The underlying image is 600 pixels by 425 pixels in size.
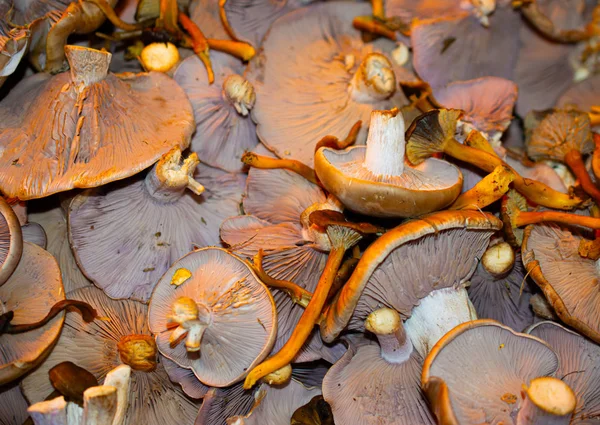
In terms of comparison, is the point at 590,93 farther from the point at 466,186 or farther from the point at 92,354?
the point at 92,354

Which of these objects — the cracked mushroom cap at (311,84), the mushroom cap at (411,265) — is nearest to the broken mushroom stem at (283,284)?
the mushroom cap at (411,265)

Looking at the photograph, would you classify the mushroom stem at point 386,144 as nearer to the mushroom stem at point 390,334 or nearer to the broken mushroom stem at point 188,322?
the mushroom stem at point 390,334

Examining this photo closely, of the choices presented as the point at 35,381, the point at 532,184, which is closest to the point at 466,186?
the point at 532,184

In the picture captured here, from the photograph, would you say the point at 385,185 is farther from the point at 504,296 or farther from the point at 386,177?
the point at 504,296

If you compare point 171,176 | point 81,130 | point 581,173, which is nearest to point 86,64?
point 81,130

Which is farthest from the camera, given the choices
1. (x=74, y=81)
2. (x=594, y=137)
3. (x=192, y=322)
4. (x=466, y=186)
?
(x=594, y=137)
